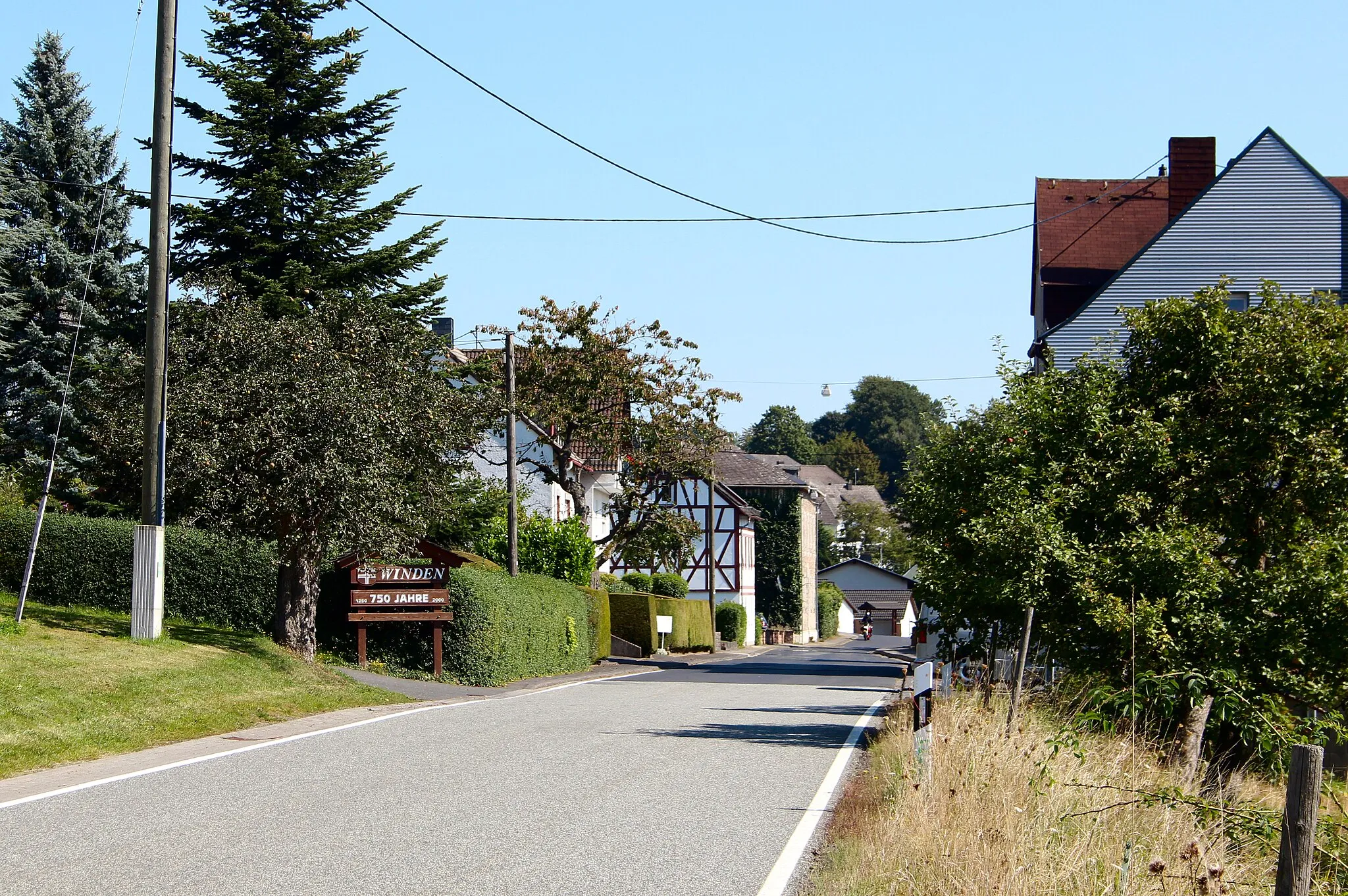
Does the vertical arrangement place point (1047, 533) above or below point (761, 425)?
below

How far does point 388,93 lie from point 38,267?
1133 centimetres

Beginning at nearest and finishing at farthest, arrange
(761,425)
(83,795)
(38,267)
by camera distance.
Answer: (83,795)
(38,267)
(761,425)

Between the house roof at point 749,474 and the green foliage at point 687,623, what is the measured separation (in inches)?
875

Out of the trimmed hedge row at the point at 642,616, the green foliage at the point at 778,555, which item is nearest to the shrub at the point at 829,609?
the green foliage at the point at 778,555

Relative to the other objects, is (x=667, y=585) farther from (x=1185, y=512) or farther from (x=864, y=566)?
(x=864, y=566)

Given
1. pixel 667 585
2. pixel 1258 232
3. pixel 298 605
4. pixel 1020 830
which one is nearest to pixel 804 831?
pixel 1020 830

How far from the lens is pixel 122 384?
24.3 meters

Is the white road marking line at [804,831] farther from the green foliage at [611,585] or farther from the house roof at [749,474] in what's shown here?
the house roof at [749,474]

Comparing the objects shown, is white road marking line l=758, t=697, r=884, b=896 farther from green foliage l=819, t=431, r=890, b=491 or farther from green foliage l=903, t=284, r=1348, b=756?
green foliage l=819, t=431, r=890, b=491

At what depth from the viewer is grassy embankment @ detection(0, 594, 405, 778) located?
45.8ft

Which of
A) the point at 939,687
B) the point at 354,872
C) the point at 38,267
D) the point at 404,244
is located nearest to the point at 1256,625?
the point at 939,687

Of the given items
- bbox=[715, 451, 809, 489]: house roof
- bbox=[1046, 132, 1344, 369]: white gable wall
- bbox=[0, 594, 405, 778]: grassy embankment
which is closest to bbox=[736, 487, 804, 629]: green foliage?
bbox=[715, 451, 809, 489]: house roof

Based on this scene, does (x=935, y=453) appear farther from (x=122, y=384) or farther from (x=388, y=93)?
(x=388, y=93)

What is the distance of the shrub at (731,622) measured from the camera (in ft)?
217
